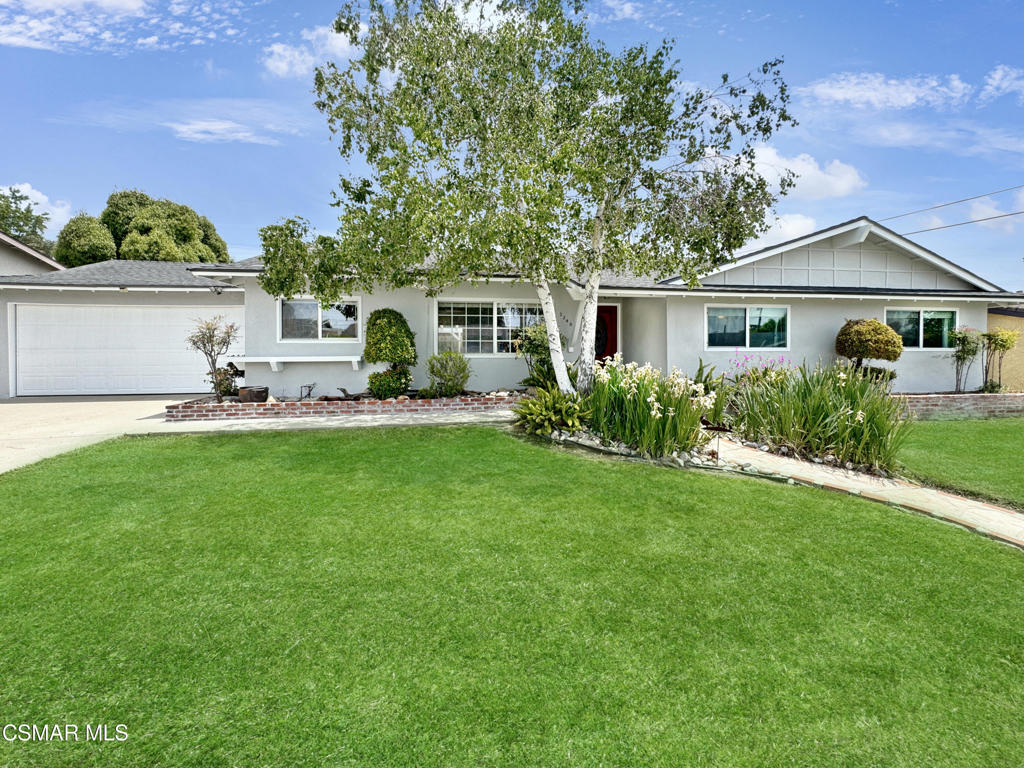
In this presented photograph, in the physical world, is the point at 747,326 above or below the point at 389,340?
above

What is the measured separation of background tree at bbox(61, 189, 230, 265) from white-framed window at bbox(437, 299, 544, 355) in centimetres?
1829

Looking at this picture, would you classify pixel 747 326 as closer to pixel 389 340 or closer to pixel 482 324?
pixel 482 324

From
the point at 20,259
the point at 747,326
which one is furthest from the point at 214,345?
the point at 20,259

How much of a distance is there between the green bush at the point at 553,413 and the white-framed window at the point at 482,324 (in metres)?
4.66

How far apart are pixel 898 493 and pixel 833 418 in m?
1.47

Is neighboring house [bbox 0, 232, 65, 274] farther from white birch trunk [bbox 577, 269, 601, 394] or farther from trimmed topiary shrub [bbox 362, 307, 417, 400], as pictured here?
white birch trunk [bbox 577, 269, 601, 394]

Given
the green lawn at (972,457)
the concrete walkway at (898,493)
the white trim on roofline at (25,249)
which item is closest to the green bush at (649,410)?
the concrete walkway at (898,493)

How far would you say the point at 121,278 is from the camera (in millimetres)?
14430

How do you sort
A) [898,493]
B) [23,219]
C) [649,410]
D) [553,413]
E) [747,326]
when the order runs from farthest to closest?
[23,219]
[747,326]
[553,413]
[649,410]
[898,493]

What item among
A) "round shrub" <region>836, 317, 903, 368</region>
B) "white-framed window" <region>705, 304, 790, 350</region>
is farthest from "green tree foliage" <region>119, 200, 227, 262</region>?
"round shrub" <region>836, 317, 903, 368</region>

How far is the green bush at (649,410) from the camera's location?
283 inches

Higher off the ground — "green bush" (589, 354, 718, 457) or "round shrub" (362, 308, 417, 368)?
"round shrub" (362, 308, 417, 368)

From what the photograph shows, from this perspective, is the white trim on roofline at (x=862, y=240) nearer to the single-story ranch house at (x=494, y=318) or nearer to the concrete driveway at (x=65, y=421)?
the single-story ranch house at (x=494, y=318)

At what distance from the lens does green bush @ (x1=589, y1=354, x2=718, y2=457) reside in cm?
718
